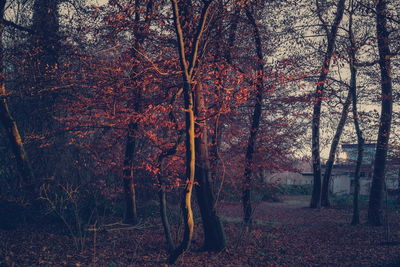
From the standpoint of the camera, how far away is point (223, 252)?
10.8 m

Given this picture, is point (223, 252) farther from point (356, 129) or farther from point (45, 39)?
point (45, 39)

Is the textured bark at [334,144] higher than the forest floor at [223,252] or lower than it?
higher

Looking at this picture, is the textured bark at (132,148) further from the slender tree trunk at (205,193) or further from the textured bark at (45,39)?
the textured bark at (45,39)

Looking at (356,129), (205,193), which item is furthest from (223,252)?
(356,129)

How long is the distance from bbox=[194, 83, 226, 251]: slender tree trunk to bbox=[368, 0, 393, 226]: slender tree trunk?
692 cm

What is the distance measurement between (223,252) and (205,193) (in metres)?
1.83

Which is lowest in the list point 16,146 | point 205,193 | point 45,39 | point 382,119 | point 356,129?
point 205,193

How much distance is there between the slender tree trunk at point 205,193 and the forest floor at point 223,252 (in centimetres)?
39

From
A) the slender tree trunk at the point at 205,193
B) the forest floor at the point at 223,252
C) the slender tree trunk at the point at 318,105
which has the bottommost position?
the forest floor at the point at 223,252

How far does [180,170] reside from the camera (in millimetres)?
13141

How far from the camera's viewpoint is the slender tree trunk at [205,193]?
10688mm

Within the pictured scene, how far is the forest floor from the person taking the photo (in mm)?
9641

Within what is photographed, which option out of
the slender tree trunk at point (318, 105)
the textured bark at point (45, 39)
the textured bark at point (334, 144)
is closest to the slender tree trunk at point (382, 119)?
the slender tree trunk at point (318, 105)

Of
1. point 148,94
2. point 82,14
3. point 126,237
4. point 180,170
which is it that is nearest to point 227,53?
point 148,94
